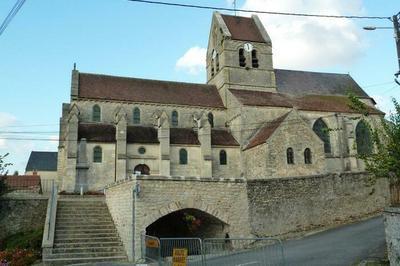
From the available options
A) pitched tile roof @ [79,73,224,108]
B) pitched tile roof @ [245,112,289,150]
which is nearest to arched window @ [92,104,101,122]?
pitched tile roof @ [79,73,224,108]

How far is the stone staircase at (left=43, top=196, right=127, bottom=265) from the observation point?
1641 centimetres

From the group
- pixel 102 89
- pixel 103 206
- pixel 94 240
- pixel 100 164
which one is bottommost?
pixel 94 240

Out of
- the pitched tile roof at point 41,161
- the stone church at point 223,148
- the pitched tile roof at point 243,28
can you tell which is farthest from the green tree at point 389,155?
the pitched tile roof at point 41,161

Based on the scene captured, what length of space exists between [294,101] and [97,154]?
725 inches

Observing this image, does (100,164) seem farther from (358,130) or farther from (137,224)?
(358,130)

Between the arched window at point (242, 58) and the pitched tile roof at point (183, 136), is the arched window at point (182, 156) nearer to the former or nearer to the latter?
the pitched tile roof at point (183, 136)

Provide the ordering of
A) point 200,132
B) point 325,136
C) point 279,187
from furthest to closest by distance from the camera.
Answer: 1. point 325,136
2. point 200,132
3. point 279,187

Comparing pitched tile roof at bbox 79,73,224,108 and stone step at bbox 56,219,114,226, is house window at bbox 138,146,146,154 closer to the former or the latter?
pitched tile roof at bbox 79,73,224,108

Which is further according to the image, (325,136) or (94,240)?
(325,136)

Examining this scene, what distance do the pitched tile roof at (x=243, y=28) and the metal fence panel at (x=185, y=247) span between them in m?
30.0

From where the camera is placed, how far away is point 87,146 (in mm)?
30391

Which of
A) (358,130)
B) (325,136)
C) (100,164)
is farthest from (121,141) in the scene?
(358,130)

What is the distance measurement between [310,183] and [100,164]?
16.3 meters

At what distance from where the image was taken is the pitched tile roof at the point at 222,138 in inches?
1326
